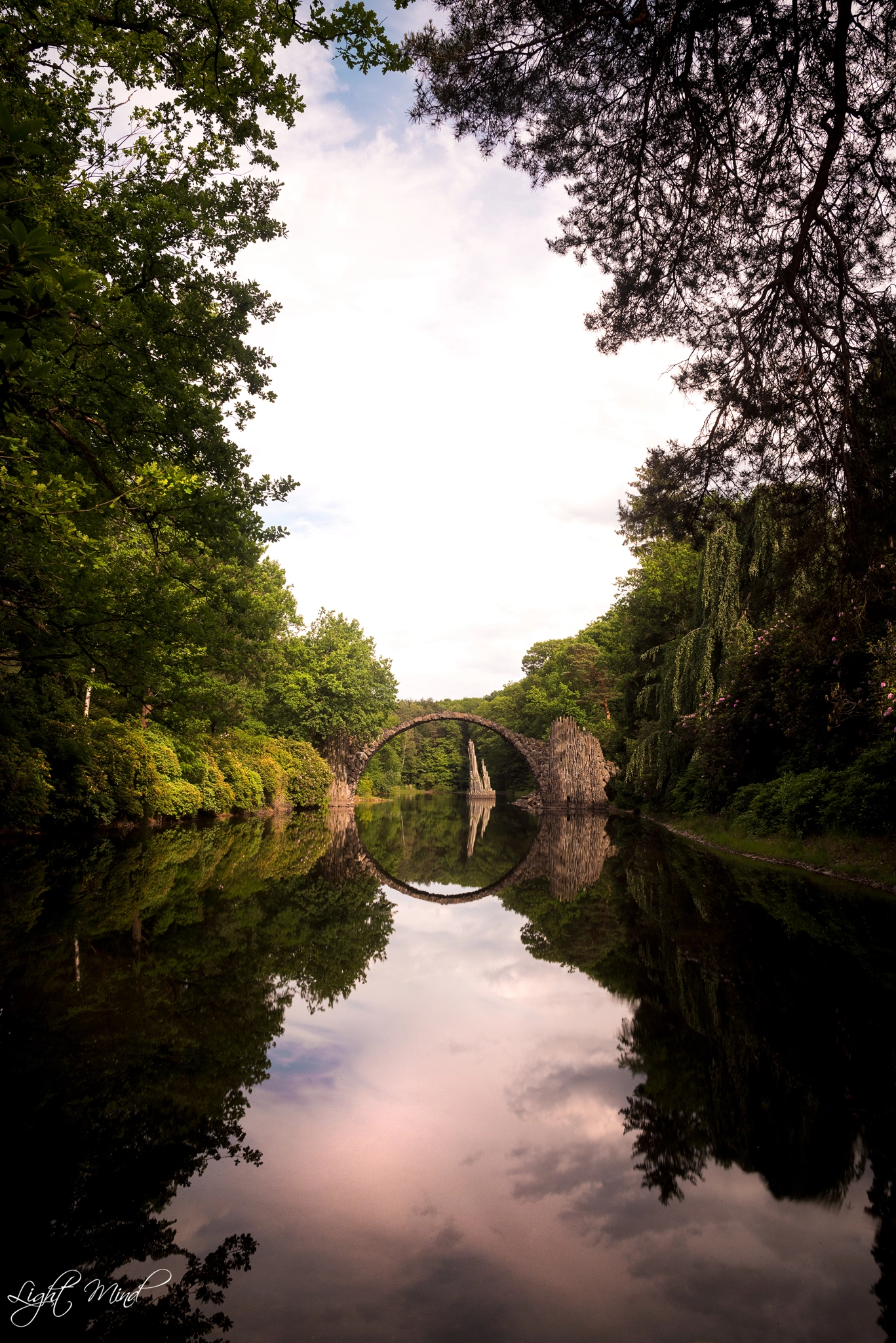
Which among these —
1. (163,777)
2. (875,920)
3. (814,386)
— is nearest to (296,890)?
(875,920)

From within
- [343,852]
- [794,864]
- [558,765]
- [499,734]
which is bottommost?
[343,852]

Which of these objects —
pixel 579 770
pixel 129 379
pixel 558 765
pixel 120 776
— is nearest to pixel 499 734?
pixel 558 765

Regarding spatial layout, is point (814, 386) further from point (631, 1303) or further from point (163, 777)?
point (163, 777)

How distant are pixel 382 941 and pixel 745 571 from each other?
1460 cm

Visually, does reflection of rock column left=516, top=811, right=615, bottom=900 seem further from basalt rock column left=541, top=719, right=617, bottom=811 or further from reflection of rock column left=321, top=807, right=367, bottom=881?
basalt rock column left=541, top=719, right=617, bottom=811

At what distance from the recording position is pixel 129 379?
911cm

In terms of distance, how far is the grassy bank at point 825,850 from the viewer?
8656 millimetres

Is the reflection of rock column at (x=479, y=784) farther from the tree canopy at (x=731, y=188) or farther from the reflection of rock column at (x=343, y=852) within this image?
the tree canopy at (x=731, y=188)

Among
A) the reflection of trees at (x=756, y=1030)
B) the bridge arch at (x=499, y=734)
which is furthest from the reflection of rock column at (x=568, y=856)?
the bridge arch at (x=499, y=734)

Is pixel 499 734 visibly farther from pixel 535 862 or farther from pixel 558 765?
pixel 535 862
